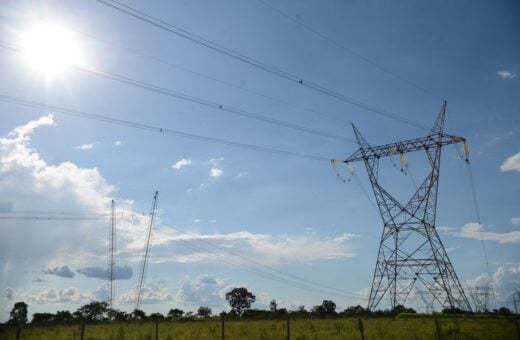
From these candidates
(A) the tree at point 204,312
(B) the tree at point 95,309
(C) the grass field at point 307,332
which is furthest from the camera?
(B) the tree at point 95,309

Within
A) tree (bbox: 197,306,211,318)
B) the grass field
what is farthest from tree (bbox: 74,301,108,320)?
the grass field

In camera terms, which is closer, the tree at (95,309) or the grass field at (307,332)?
the grass field at (307,332)

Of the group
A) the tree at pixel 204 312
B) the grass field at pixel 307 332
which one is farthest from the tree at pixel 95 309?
the grass field at pixel 307 332

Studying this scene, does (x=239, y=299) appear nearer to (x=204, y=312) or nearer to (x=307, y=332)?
(x=204, y=312)

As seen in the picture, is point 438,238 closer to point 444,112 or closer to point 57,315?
point 444,112

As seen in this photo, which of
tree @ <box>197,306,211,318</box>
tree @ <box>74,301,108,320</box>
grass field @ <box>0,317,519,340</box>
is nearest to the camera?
grass field @ <box>0,317,519,340</box>

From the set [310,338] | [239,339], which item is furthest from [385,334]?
[239,339]

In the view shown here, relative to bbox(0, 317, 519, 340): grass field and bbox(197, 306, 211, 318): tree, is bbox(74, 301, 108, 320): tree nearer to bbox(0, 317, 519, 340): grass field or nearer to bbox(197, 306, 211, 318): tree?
bbox(197, 306, 211, 318): tree

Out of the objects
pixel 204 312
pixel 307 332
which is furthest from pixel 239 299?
pixel 307 332

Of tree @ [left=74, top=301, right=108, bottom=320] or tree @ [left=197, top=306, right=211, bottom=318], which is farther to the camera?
tree @ [left=74, top=301, right=108, bottom=320]

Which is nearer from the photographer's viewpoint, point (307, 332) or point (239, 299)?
point (307, 332)

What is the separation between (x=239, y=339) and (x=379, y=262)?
104 feet

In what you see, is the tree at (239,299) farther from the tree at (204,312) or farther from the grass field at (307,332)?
the grass field at (307,332)

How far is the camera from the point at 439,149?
53062 mm
